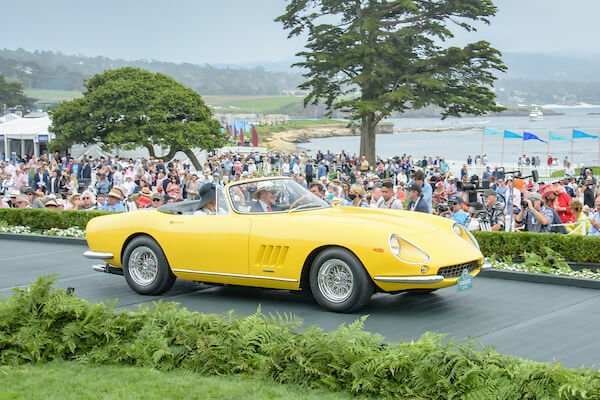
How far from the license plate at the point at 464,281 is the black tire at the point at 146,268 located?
374cm

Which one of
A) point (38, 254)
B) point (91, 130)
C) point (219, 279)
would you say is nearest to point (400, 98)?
point (91, 130)

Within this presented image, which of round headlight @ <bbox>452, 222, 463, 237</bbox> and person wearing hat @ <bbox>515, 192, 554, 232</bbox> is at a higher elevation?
round headlight @ <bbox>452, 222, 463, 237</bbox>

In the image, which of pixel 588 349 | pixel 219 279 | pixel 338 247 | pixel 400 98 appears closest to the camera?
pixel 588 349

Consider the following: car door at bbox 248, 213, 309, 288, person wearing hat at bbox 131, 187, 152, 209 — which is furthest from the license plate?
person wearing hat at bbox 131, 187, 152, 209

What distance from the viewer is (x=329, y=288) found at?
944 centimetres

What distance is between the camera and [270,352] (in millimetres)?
7074

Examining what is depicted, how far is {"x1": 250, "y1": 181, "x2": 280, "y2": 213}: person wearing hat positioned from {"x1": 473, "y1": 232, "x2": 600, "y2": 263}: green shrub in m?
4.21

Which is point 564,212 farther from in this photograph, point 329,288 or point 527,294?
point 329,288

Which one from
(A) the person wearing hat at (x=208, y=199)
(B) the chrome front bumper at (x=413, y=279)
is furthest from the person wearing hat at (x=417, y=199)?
(B) the chrome front bumper at (x=413, y=279)

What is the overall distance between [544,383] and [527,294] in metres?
5.15

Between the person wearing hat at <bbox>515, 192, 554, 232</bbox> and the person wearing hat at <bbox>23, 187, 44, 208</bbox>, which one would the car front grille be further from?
the person wearing hat at <bbox>23, 187, 44, 208</bbox>

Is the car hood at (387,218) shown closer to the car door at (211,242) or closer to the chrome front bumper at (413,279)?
the chrome front bumper at (413,279)

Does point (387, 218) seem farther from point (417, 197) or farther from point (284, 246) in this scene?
point (417, 197)

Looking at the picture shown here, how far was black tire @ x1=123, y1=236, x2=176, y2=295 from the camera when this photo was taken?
1070 centimetres
